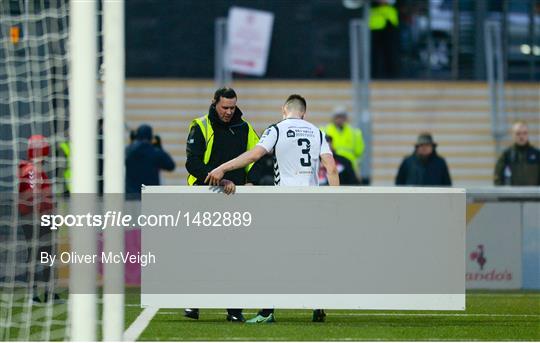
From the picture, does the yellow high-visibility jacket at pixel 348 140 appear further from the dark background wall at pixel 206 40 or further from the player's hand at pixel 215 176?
the player's hand at pixel 215 176

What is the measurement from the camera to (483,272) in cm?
1761

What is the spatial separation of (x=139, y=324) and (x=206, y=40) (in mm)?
11353

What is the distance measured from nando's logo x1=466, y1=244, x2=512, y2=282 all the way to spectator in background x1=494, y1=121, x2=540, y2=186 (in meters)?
2.05

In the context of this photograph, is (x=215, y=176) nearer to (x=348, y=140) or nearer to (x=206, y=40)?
(x=348, y=140)

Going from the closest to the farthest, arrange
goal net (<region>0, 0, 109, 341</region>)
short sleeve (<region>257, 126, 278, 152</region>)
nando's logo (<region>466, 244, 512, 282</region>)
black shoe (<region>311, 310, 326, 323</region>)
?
1. goal net (<region>0, 0, 109, 341</region>)
2. short sleeve (<region>257, 126, 278, 152</region>)
3. black shoe (<region>311, 310, 326, 323</region>)
4. nando's logo (<region>466, 244, 512, 282</region>)

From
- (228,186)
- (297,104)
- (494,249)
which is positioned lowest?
(494,249)

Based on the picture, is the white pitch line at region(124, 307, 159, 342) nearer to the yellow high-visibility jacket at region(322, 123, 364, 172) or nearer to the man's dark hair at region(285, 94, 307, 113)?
the man's dark hair at region(285, 94, 307, 113)

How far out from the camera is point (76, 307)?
884 cm

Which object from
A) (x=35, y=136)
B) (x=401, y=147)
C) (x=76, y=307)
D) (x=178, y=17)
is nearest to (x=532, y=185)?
(x=401, y=147)

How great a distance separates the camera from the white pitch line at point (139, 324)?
11.1 meters

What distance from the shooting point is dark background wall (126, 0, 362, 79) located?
22.9 m

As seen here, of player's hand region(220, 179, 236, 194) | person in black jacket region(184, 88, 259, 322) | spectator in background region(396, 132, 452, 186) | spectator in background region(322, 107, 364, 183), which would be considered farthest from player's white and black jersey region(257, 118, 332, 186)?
spectator in background region(322, 107, 364, 183)

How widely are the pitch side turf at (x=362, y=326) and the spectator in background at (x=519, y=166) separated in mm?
4901

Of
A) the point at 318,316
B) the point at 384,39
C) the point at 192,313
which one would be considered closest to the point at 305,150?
the point at 318,316
